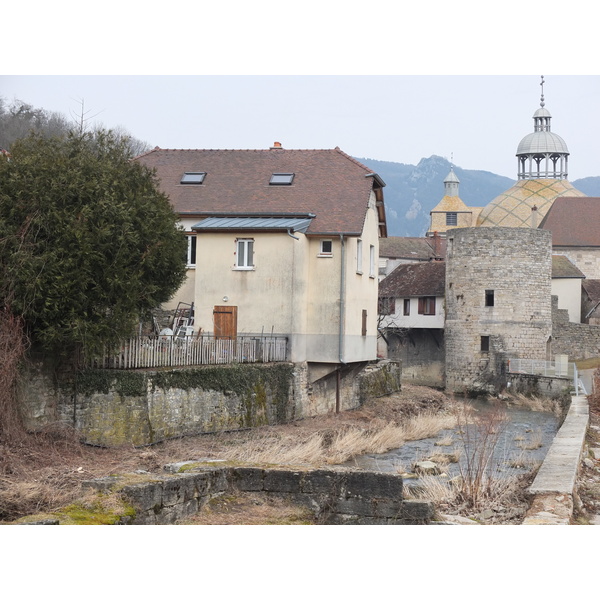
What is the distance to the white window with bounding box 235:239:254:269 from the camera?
28.9 m

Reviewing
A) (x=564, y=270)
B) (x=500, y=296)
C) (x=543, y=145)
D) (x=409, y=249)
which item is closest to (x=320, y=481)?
(x=500, y=296)

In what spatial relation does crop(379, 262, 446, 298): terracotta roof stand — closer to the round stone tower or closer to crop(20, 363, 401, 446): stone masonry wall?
the round stone tower

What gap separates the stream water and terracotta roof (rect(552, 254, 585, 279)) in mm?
27905

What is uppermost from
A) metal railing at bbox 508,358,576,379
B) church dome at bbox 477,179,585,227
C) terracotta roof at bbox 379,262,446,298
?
church dome at bbox 477,179,585,227

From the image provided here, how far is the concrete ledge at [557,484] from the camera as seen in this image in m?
11.5

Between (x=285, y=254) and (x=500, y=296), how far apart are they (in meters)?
20.8

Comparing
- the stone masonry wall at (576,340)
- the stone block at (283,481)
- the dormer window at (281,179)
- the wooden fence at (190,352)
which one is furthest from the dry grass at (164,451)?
the stone masonry wall at (576,340)

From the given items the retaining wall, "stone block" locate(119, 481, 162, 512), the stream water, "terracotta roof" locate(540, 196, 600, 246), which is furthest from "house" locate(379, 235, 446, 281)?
"stone block" locate(119, 481, 162, 512)

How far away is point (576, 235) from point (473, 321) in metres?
25.9

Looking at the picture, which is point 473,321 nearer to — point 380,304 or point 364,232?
point 380,304

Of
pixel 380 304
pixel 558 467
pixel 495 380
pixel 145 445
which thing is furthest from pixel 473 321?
pixel 558 467

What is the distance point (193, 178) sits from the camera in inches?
1275

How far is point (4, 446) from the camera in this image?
16.8 m

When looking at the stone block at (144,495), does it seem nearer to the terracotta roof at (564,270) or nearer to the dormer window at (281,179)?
the dormer window at (281,179)
